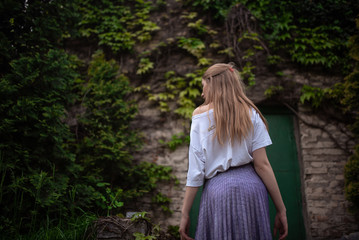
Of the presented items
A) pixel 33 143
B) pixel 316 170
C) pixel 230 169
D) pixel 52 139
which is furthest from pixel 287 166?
pixel 33 143

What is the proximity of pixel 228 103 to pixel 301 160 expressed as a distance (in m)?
3.39

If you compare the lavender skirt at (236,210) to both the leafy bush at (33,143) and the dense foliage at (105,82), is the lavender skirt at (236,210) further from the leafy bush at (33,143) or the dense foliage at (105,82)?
the leafy bush at (33,143)

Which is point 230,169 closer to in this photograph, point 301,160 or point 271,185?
point 271,185

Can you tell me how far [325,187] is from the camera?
13.6 feet

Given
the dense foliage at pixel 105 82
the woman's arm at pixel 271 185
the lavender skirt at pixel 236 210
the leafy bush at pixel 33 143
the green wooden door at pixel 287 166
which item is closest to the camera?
the lavender skirt at pixel 236 210

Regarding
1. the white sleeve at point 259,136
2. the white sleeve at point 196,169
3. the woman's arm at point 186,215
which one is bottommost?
the woman's arm at point 186,215

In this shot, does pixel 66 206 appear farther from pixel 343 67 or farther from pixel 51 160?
pixel 343 67

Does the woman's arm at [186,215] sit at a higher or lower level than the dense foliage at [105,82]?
lower

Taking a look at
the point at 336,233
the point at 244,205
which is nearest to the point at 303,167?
the point at 336,233

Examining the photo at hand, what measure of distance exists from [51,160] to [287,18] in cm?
497

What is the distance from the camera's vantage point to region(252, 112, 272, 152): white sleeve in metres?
1.67

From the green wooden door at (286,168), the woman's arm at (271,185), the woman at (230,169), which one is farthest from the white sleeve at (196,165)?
the green wooden door at (286,168)

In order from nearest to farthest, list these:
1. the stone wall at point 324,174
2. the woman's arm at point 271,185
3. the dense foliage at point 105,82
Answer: the woman's arm at point 271,185 < the dense foliage at point 105,82 < the stone wall at point 324,174

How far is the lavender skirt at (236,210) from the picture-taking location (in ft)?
4.89
